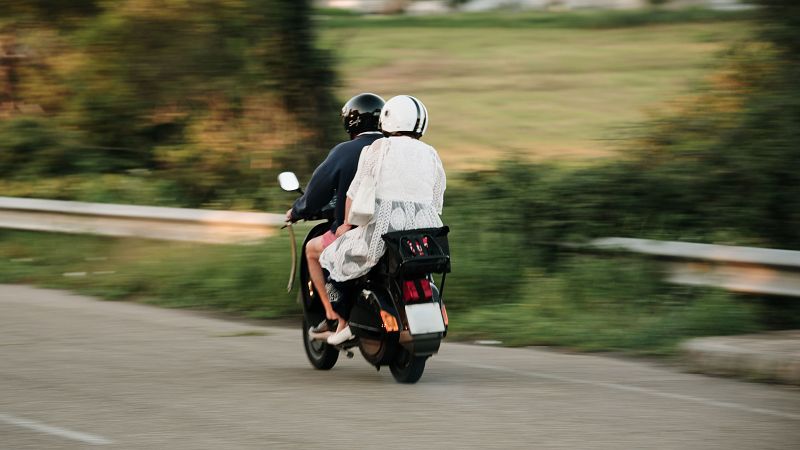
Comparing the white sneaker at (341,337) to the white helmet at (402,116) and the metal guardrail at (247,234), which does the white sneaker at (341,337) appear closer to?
the white helmet at (402,116)

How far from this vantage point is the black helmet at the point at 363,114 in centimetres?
846

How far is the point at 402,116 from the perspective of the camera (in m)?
8.09

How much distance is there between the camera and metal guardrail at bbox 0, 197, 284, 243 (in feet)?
41.4

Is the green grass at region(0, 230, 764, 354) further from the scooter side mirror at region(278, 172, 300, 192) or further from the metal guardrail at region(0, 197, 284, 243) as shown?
the scooter side mirror at region(278, 172, 300, 192)

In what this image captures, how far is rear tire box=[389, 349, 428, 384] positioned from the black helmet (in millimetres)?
1496

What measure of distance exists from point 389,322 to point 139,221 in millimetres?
6268

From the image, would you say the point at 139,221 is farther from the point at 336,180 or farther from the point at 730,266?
the point at 730,266

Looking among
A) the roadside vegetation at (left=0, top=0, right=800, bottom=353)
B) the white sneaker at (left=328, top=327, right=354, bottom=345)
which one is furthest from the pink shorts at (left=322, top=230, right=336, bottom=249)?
the roadside vegetation at (left=0, top=0, right=800, bottom=353)

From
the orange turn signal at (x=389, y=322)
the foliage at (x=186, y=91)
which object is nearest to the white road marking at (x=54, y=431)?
the orange turn signal at (x=389, y=322)

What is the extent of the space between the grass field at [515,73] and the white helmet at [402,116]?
6.38 metres

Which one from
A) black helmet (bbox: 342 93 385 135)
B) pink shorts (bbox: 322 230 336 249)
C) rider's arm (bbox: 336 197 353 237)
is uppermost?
black helmet (bbox: 342 93 385 135)

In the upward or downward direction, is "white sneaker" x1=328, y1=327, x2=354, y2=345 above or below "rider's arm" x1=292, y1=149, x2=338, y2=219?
below

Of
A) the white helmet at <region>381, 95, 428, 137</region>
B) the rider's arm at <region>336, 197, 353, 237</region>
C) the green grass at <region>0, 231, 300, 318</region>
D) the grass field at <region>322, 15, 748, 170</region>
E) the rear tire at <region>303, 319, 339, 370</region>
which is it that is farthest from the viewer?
the grass field at <region>322, 15, 748, 170</region>

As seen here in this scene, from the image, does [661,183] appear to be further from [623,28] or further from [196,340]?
[623,28]
